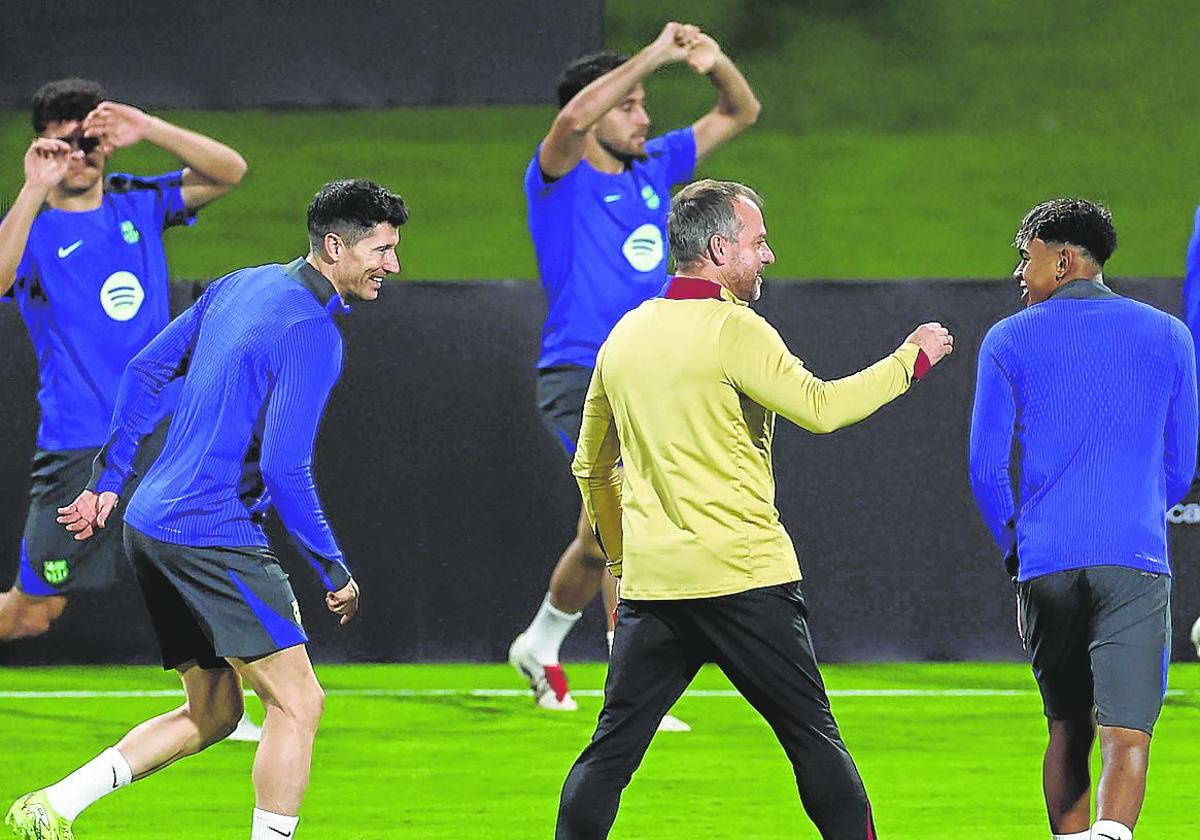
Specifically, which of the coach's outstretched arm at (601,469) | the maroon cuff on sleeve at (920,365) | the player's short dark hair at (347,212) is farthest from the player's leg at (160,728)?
the maroon cuff on sleeve at (920,365)

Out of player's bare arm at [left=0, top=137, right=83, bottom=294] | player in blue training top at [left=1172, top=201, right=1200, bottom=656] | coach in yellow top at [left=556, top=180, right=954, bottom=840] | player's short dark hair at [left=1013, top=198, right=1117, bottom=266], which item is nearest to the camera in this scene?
coach in yellow top at [left=556, top=180, right=954, bottom=840]

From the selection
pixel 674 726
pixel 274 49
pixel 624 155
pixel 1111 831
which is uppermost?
pixel 274 49

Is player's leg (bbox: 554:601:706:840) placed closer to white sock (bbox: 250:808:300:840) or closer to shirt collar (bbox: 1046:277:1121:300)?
white sock (bbox: 250:808:300:840)

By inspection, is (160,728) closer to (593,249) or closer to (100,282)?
(100,282)

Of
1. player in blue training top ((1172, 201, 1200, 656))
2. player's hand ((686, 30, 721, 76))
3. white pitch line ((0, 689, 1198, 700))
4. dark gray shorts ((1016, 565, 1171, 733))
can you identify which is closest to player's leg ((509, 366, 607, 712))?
white pitch line ((0, 689, 1198, 700))

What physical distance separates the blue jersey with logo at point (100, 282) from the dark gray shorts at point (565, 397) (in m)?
1.47

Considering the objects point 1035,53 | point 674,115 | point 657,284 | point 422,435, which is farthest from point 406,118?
point 657,284

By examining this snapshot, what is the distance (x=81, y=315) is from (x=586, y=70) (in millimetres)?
2100

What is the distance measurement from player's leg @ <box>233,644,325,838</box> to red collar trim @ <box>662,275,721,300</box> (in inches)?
49.4

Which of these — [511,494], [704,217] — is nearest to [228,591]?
[704,217]

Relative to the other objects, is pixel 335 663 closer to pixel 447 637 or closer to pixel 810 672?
pixel 447 637

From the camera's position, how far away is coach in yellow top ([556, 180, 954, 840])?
453cm

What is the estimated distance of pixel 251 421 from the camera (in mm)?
4992

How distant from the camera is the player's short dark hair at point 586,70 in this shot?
805 centimetres
